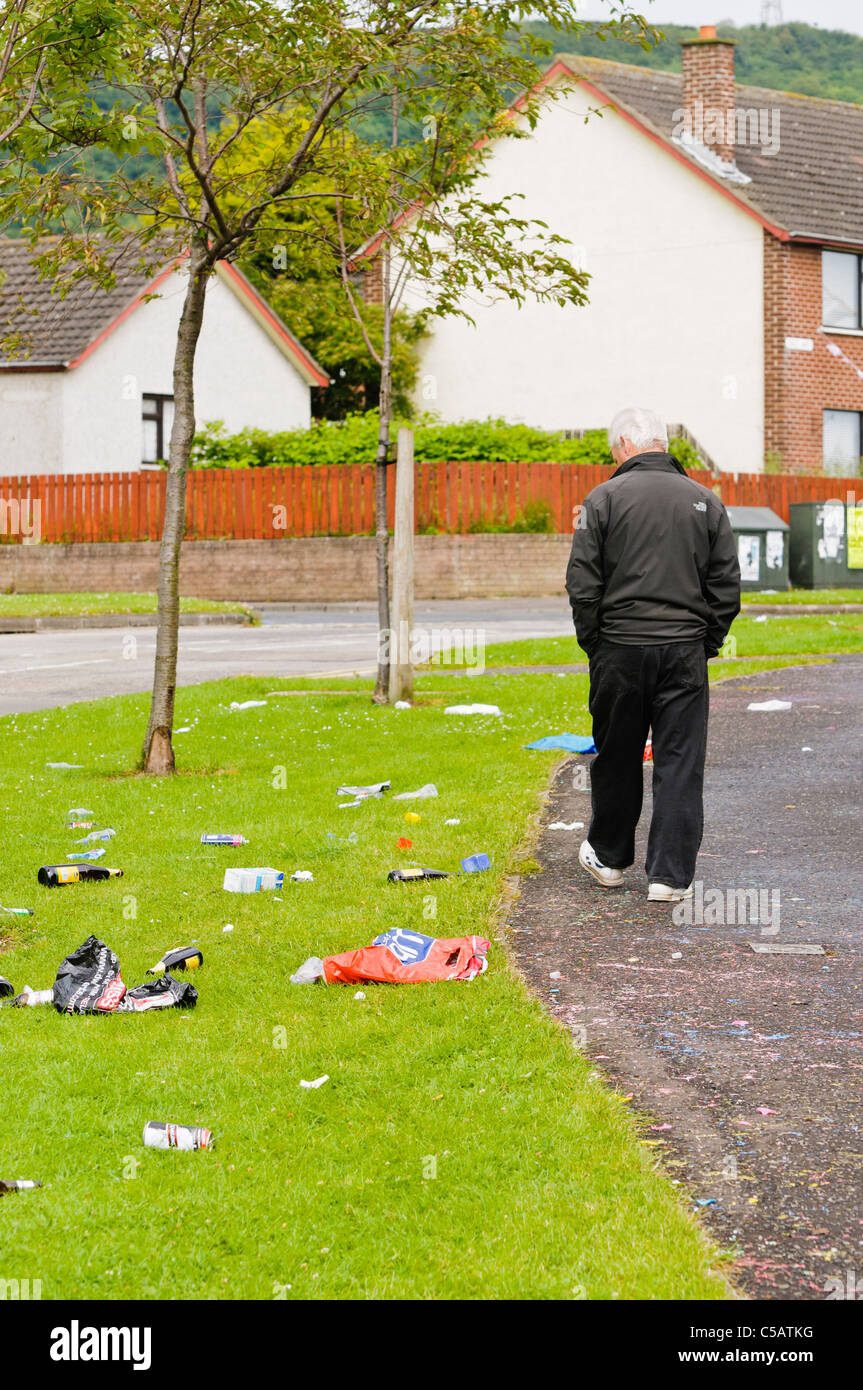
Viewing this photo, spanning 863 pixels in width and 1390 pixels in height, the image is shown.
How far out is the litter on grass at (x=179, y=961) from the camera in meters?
5.54

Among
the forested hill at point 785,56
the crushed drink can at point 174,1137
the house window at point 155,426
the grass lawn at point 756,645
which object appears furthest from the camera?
the forested hill at point 785,56

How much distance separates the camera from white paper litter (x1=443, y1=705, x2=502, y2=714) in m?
12.1

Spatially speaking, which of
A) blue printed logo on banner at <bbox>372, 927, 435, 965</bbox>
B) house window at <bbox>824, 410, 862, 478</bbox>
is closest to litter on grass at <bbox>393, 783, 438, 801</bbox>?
blue printed logo on banner at <bbox>372, 927, 435, 965</bbox>

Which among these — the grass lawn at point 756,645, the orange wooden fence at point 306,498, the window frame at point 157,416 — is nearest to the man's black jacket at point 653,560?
the grass lawn at point 756,645

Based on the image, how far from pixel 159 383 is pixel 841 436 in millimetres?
16182

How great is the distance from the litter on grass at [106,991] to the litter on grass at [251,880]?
50.4 inches

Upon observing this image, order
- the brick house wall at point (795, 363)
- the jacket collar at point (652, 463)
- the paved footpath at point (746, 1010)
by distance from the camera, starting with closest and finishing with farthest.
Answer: the paved footpath at point (746, 1010)
the jacket collar at point (652, 463)
the brick house wall at point (795, 363)

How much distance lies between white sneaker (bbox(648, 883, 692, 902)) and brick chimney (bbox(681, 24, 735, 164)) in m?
34.0

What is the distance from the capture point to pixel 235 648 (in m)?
19.3

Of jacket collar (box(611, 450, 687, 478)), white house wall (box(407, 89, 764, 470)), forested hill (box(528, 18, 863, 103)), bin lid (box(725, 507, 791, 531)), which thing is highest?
forested hill (box(528, 18, 863, 103))

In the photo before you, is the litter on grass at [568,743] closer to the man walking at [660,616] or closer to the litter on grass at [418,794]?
the litter on grass at [418,794]

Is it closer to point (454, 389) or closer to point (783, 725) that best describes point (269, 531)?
point (454, 389)

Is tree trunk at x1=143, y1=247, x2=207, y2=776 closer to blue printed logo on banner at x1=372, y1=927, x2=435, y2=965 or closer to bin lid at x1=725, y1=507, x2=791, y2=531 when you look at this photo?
blue printed logo on banner at x1=372, y1=927, x2=435, y2=965
